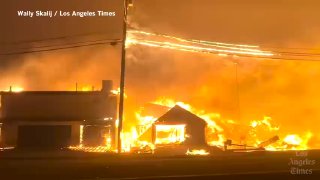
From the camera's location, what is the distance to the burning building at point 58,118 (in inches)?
1444

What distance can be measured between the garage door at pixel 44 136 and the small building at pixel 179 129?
28.1 feet

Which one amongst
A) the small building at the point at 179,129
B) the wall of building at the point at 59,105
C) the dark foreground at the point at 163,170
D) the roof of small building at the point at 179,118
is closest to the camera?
the dark foreground at the point at 163,170

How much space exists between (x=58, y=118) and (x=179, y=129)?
11934 mm

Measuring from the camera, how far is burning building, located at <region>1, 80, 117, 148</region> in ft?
120

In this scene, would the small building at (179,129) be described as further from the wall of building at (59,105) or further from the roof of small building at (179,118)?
the wall of building at (59,105)

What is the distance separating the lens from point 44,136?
36.7 m

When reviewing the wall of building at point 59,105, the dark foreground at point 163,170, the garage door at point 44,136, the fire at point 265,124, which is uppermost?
the wall of building at point 59,105

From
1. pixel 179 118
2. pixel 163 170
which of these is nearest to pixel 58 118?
pixel 179 118

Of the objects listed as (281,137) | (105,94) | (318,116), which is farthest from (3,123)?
(318,116)

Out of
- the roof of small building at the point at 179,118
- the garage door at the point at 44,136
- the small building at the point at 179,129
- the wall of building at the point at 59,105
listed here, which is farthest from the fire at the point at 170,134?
the garage door at the point at 44,136

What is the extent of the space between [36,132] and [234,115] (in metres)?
24.4

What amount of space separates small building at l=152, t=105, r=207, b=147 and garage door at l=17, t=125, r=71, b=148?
337 inches

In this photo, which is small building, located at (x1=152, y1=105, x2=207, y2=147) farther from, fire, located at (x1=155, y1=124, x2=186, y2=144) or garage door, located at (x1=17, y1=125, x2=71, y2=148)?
garage door, located at (x1=17, y1=125, x2=71, y2=148)

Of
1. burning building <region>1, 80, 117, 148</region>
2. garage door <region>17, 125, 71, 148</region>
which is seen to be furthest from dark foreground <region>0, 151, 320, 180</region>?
burning building <region>1, 80, 117, 148</region>
